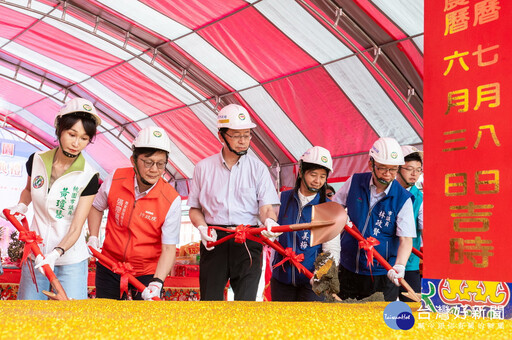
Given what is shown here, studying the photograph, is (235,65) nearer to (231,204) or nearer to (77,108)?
(231,204)

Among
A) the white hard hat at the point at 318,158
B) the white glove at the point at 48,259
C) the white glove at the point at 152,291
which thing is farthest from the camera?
the white hard hat at the point at 318,158

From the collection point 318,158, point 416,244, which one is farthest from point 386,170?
point 416,244

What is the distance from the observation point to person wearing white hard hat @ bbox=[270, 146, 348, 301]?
3.62m

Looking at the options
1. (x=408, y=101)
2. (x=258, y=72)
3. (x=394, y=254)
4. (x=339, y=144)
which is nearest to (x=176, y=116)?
(x=258, y=72)

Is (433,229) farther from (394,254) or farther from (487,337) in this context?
(394,254)

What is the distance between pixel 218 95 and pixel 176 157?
3.96 meters

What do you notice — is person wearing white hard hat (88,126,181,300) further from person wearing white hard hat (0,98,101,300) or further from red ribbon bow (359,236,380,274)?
red ribbon bow (359,236,380,274)

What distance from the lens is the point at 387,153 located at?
12.6 feet

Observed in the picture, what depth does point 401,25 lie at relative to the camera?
26.0 feet

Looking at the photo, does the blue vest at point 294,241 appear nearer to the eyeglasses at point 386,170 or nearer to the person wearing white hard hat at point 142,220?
the eyeglasses at point 386,170

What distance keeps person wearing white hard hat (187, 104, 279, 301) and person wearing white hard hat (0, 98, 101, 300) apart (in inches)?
33.8

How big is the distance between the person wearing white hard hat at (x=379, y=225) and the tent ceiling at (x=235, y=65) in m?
4.38

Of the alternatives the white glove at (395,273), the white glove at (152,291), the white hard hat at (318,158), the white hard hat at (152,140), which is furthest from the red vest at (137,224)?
the white glove at (395,273)

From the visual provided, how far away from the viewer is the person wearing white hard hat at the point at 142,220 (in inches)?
124
